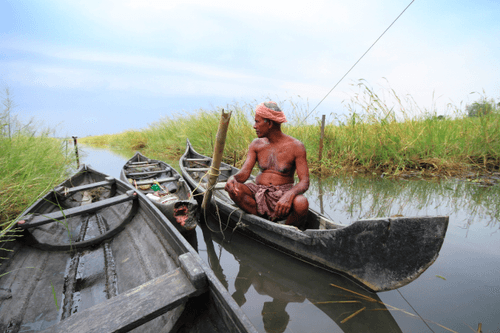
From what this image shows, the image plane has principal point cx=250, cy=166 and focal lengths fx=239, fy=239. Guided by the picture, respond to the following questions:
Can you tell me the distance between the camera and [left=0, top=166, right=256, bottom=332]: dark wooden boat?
1235 millimetres

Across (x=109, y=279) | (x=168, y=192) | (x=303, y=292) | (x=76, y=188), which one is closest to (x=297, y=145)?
(x=303, y=292)

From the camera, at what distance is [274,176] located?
287 centimetres

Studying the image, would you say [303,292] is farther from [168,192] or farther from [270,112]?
[168,192]

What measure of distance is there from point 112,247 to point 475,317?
3.27 meters

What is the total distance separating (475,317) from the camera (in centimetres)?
178

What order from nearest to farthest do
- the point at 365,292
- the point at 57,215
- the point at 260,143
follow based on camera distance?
the point at 365,292 < the point at 57,215 < the point at 260,143

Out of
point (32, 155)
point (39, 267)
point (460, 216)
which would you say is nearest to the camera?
point (39, 267)

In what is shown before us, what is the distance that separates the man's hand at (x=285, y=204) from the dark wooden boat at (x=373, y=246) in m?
0.16

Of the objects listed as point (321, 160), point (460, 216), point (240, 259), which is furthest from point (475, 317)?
point (321, 160)

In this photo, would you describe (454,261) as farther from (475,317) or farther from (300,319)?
(300,319)

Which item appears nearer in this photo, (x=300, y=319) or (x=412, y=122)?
(x=300, y=319)

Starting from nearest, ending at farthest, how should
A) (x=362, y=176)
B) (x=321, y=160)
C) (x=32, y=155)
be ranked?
(x=32, y=155), (x=362, y=176), (x=321, y=160)

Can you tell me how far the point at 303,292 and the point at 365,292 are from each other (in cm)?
54

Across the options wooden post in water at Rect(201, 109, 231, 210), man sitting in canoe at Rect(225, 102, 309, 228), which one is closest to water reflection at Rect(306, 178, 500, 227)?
man sitting in canoe at Rect(225, 102, 309, 228)
